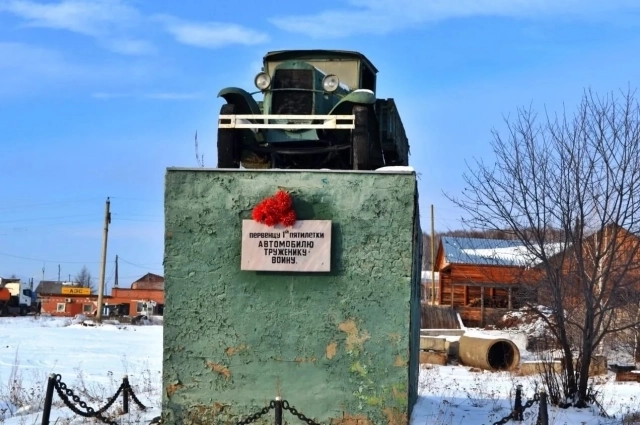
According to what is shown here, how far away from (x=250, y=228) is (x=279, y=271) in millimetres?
550

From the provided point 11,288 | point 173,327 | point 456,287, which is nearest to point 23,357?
point 173,327

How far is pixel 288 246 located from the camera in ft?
26.6

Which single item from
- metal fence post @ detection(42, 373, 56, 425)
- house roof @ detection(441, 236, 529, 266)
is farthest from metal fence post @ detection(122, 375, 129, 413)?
house roof @ detection(441, 236, 529, 266)

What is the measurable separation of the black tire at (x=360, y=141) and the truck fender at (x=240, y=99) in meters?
1.79

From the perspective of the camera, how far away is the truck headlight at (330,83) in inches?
439

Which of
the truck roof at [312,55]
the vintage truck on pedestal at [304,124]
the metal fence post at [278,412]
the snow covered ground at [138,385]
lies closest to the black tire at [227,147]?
the vintage truck on pedestal at [304,124]

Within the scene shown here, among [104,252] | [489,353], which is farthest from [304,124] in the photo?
[104,252]

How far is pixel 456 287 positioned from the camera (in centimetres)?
3612

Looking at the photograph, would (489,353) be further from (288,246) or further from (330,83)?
(288,246)

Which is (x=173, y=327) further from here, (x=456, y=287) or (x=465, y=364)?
(x=456, y=287)

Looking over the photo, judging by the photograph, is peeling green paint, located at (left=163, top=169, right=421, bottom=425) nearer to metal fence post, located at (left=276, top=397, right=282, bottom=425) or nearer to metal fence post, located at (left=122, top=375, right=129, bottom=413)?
metal fence post, located at (left=276, top=397, right=282, bottom=425)

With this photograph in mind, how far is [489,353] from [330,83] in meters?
9.72

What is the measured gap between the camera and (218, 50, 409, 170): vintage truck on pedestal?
9.99 metres

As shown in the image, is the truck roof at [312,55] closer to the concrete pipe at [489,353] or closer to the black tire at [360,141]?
the black tire at [360,141]
